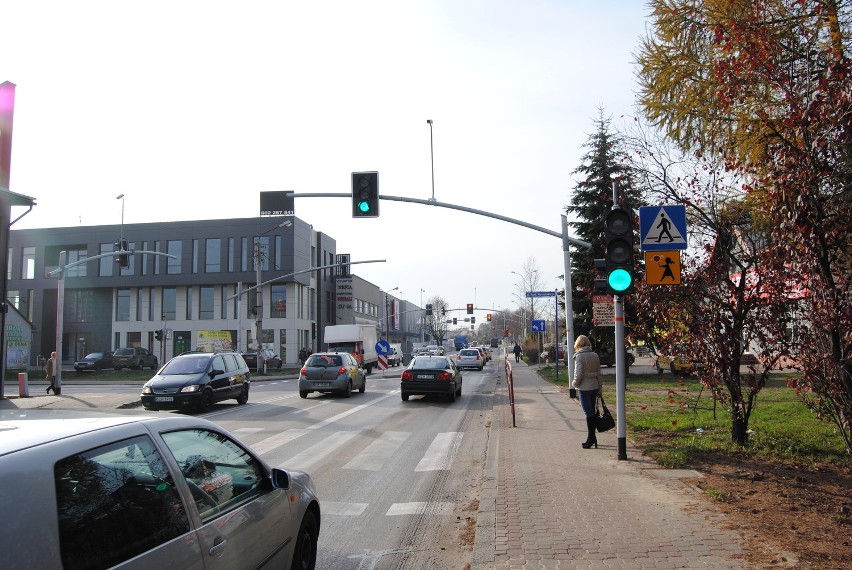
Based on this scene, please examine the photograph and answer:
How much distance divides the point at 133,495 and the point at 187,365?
15.6 metres

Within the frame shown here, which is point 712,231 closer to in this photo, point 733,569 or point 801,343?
point 801,343

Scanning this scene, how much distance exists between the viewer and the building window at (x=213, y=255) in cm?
5872

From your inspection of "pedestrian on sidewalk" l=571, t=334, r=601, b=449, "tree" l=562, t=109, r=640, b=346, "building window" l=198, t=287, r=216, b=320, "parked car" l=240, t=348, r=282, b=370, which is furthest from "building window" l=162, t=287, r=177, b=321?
"pedestrian on sidewalk" l=571, t=334, r=601, b=449

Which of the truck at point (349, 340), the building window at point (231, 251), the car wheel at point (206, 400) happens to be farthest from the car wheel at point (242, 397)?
the building window at point (231, 251)

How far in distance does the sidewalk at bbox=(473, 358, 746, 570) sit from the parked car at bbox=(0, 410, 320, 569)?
199cm

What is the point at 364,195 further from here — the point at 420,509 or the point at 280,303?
the point at 280,303

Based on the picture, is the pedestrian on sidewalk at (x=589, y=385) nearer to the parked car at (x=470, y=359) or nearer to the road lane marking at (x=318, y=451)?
the road lane marking at (x=318, y=451)

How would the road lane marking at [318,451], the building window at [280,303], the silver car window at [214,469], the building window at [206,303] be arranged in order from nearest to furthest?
1. the silver car window at [214,469]
2. the road lane marking at [318,451]
3. the building window at [280,303]
4. the building window at [206,303]

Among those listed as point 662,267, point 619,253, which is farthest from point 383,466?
point 662,267

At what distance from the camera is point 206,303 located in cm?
5919

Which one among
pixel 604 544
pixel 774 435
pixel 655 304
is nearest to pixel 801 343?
pixel 655 304

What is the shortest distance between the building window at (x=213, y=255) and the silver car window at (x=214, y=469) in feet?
189

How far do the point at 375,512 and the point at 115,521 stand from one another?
460 cm

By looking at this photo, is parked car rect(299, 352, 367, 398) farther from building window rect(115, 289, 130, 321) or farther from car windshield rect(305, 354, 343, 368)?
building window rect(115, 289, 130, 321)
